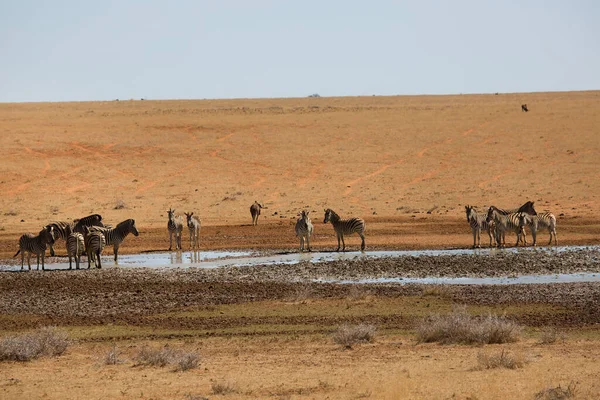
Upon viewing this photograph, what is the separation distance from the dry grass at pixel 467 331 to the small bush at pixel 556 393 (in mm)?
3342

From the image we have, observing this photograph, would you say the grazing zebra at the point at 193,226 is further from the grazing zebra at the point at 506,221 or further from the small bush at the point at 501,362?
the small bush at the point at 501,362

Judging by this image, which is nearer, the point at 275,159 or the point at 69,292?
the point at 69,292

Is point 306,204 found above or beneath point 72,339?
above

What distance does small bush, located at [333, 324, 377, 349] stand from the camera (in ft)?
49.4

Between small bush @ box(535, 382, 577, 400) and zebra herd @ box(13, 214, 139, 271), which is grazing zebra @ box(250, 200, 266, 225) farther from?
small bush @ box(535, 382, 577, 400)

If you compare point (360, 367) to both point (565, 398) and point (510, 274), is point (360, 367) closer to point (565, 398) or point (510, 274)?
point (565, 398)

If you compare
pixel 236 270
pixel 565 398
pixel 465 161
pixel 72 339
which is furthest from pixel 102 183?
pixel 565 398

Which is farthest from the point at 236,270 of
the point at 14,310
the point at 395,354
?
the point at 395,354

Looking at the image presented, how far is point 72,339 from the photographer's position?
16469 mm

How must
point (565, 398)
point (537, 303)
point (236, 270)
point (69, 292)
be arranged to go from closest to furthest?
point (565, 398) → point (537, 303) → point (69, 292) → point (236, 270)

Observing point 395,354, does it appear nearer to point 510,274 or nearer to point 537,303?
point 537,303

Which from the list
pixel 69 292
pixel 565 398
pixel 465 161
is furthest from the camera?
pixel 465 161

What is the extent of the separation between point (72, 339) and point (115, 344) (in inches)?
42.7

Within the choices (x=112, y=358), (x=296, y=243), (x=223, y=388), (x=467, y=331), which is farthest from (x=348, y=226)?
(x=223, y=388)
